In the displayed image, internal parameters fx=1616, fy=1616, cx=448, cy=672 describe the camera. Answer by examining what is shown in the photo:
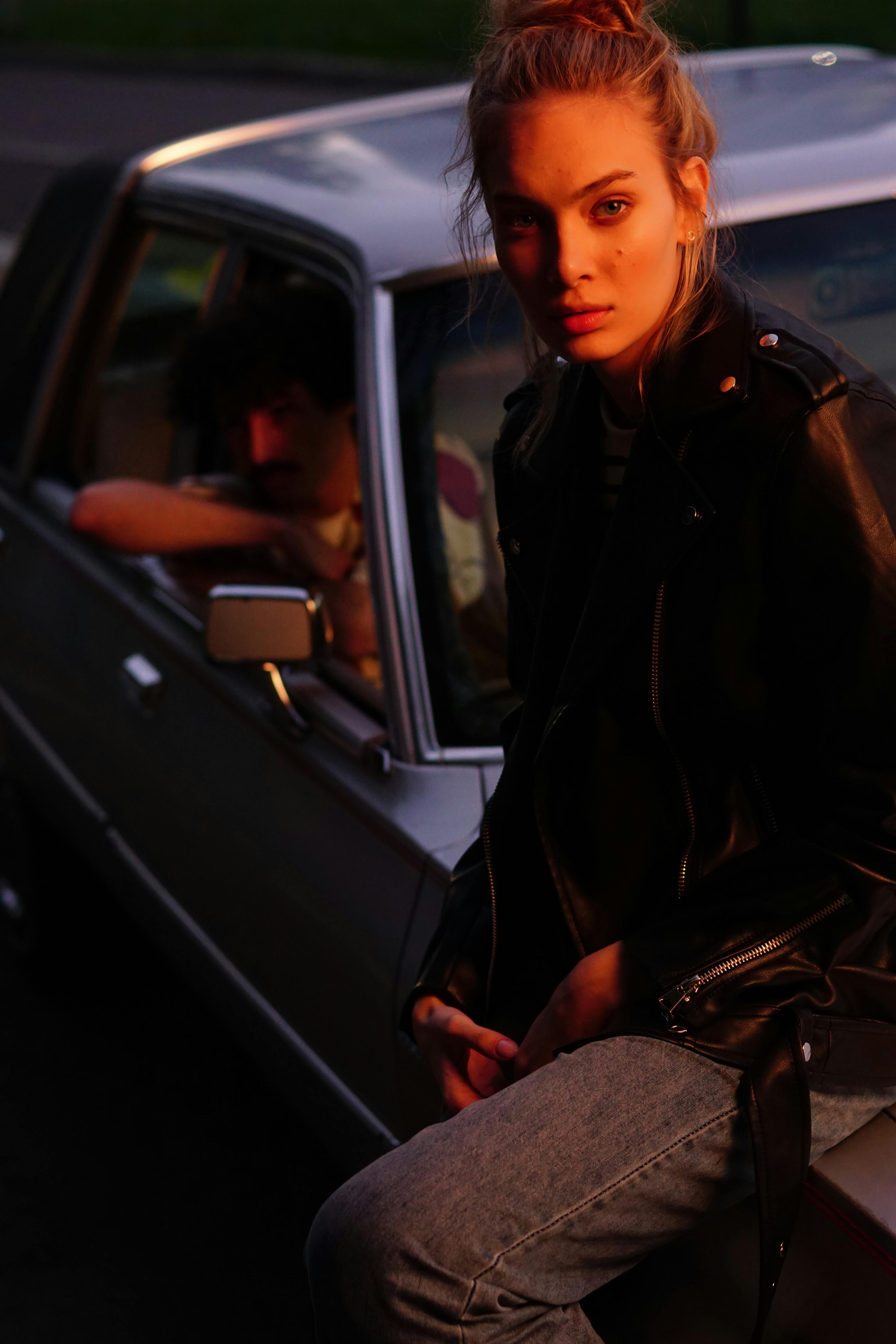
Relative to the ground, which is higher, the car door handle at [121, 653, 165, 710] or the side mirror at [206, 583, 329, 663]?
the side mirror at [206, 583, 329, 663]

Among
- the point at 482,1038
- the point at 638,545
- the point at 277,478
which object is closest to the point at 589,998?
the point at 482,1038

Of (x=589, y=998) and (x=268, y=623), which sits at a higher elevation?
(x=268, y=623)

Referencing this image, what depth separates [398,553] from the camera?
2373 millimetres

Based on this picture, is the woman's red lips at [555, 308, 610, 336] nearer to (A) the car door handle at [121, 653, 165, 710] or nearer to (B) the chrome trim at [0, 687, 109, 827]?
(A) the car door handle at [121, 653, 165, 710]

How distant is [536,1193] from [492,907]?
38 cm

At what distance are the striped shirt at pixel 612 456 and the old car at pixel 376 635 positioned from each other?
0.15m

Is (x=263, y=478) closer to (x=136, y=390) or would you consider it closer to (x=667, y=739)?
(x=136, y=390)

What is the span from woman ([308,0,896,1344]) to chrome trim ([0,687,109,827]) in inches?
72.8

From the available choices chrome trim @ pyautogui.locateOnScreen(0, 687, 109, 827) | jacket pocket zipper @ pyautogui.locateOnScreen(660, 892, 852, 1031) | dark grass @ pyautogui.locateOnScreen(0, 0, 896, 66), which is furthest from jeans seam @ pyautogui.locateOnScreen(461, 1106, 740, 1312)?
dark grass @ pyautogui.locateOnScreen(0, 0, 896, 66)

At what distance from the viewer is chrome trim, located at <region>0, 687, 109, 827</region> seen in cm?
334

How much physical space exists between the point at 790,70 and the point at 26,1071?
9.17 ft

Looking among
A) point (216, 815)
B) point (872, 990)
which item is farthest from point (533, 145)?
point (216, 815)

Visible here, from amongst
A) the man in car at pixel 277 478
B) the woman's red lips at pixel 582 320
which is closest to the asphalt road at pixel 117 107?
the man in car at pixel 277 478

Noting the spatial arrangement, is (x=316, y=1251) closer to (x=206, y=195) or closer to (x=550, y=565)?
(x=550, y=565)
